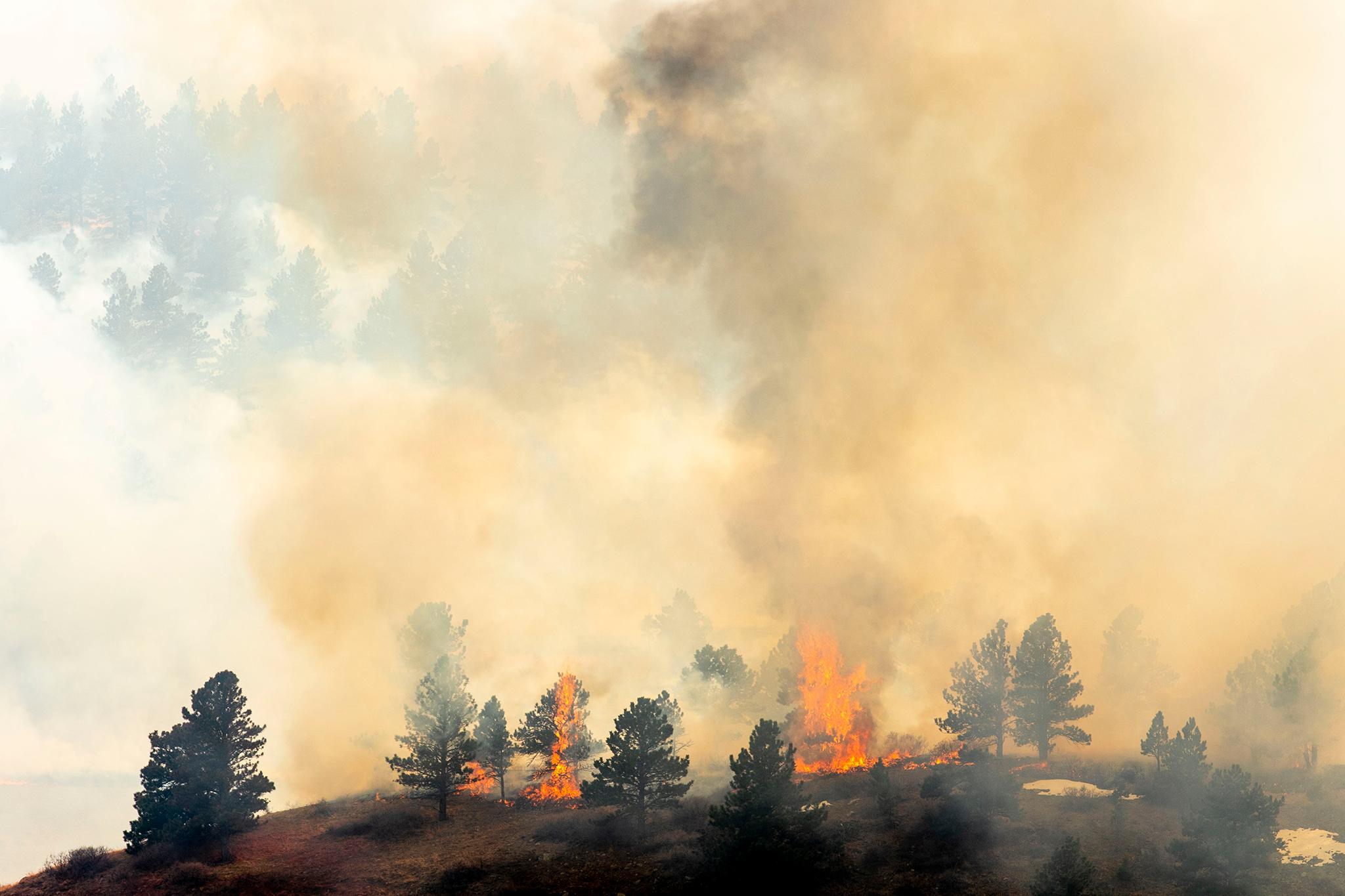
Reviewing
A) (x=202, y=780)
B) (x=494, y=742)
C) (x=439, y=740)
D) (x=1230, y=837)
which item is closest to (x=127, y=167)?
(x=439, y=740)

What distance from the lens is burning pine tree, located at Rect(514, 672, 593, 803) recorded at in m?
62.2

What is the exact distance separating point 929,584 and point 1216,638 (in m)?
30.1

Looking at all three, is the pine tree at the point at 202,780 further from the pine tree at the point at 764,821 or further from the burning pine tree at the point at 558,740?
the pine tree at the point at 764,821

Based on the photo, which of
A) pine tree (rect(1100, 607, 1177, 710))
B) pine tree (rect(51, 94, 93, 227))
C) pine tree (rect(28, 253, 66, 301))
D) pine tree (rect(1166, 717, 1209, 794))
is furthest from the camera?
pine tree (rect(51, 94, 93, 227))

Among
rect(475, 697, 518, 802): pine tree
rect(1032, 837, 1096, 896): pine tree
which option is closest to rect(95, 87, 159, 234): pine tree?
rect(475, 697, 518, 802): pine tree

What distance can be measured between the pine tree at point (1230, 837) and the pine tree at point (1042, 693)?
15860 millimetres

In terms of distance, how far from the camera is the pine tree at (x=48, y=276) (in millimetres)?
147500

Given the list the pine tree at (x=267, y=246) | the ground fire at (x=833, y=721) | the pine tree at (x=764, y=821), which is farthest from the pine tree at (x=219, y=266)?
the pine tree at (x=764, y=821)

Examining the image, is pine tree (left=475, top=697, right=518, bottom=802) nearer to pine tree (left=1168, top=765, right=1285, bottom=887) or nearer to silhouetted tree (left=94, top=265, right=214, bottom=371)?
pine tree (left=1168, top=765, right=1285, bottom=887)

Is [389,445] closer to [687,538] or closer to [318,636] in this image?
[318,636]

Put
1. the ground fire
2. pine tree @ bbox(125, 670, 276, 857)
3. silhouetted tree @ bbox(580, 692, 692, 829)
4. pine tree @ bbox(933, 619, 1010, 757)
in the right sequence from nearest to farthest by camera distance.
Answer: pine tree @ bbox(125, 670, 276, 857) < silhouetted tree @ bbox(580, 692, 692, 829) < pine tree @ bbox(933, 619, 1010, 757) < the ground fire

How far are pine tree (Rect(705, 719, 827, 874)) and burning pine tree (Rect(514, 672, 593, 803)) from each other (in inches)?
654

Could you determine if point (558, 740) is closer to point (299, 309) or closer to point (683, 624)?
point (683, 624)

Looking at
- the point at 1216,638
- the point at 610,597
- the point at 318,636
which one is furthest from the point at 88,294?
the point at 1216,638
